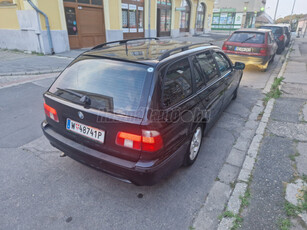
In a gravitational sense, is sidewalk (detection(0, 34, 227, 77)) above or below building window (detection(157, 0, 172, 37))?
below

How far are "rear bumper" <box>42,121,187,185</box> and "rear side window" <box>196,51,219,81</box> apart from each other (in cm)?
130

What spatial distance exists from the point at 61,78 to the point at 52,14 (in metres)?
9.55

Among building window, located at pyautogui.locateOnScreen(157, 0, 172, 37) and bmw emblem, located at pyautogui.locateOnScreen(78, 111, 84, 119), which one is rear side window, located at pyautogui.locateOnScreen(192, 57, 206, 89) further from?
building window, located at pyautogui.locateOnScreen(157, 0, 172, 37)

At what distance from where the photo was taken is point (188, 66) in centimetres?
271

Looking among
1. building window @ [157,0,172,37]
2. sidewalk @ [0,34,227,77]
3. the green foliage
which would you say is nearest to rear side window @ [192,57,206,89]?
the green foliage

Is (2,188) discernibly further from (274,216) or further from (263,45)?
(263,45)

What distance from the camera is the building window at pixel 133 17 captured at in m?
15.1

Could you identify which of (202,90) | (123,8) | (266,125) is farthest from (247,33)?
(123,8)

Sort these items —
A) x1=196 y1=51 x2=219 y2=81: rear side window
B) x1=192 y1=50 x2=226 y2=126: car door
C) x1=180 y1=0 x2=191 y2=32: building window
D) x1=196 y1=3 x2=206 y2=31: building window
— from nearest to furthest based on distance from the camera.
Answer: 1. x1=192 y1=50 x2=226 y2=126: car door
2. x1=196 y1=51 x2=219 y2=81: rear side window
3. x1=180 y1=0 x2=191 y2=32: building window
4. x1=196 y1=3 x2=206 y2=31: building window

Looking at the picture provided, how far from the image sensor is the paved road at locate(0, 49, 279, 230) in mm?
2172

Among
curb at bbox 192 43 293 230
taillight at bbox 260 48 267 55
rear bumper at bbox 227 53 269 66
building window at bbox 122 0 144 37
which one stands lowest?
curb at bbox 192 43 293 230

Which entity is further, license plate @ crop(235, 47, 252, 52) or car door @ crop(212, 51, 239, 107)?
license plate @ crop(235, 47, 252, 52)

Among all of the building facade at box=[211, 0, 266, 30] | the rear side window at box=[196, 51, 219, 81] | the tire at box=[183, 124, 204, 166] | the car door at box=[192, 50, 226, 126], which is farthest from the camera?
the building facade at box=[211, 0, 266, 30]

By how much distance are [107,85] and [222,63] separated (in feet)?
8.89
